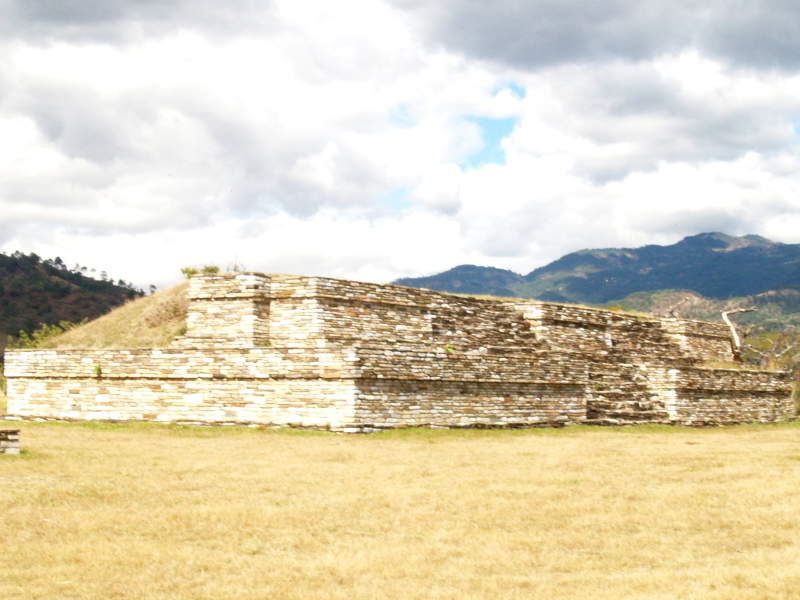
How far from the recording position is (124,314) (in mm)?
21000

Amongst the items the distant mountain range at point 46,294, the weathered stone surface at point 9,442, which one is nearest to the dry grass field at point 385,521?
the weathered stone surface at point 9,442

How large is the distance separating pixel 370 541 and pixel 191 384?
9113 millimetres

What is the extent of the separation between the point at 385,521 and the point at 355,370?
6.41 m

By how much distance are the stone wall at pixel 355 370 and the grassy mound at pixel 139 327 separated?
6.67 ft

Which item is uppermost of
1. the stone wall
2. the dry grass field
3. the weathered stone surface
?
the stone wall

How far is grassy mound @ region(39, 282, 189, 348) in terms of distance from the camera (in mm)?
18953

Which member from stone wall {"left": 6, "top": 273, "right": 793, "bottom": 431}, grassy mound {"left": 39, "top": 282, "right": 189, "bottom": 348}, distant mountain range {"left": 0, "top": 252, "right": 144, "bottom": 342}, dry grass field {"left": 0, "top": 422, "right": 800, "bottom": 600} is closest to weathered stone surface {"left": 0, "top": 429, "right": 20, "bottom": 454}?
dry grass field {"left": 0, "top": 422, "right": 800, "bottom": 600}

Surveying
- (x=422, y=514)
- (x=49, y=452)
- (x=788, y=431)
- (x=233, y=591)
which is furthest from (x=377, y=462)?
(x=788, y=431)

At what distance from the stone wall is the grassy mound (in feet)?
6.67

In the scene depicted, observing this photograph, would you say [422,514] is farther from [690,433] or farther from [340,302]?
[690,433]

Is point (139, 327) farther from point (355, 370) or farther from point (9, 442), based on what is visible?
point (9, 442)

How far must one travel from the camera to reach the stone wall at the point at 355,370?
15117 mm

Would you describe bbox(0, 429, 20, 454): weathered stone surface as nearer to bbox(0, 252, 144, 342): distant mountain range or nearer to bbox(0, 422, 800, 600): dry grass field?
bbox(0, 422, 800, 600): dry grass field

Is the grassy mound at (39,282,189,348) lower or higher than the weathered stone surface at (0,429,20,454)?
higher
